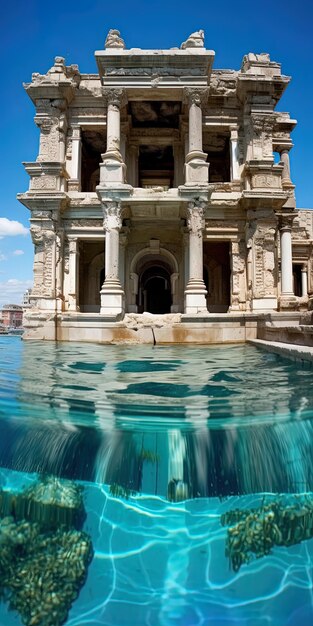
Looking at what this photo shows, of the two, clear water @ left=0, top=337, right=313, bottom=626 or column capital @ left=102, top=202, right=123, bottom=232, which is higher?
column capital @ left=102, top=202, right=123, bottom=232

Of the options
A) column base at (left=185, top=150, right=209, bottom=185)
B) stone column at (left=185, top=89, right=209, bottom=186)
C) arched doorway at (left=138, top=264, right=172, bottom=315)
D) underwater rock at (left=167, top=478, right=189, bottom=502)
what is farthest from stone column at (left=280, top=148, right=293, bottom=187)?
underwater rock at (left=167, top=478, right=189, bottom=502)

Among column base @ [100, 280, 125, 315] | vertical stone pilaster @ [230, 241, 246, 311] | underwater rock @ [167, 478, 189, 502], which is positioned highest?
vertical stone pilaster @ [230, 241, 246, 311]

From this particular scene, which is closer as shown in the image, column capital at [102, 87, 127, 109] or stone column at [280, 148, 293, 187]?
column capital at [102, 87, 127, 109]

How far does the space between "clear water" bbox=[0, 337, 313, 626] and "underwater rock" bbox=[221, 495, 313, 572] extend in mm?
→ 41

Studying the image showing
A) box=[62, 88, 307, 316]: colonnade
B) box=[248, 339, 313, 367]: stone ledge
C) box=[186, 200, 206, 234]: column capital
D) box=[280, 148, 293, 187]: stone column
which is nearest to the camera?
box=[248, 339, 313, 367]: stone ledge

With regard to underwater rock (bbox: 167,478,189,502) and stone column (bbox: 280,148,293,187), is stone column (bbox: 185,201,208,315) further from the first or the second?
underwater rock (bbox: 167,478,189,502)

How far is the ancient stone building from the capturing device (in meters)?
11.8

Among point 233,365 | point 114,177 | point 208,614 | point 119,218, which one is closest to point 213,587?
point 208,614

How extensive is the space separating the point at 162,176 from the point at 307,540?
695 inches

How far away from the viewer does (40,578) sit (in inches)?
99.7

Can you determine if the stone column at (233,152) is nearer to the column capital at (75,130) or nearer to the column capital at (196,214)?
the column capital at (196,214)

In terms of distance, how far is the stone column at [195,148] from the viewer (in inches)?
472

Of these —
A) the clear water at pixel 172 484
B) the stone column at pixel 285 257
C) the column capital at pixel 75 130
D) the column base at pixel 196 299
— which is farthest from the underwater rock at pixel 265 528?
the column capital at pixel 75 130

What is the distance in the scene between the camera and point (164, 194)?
39.4ft
